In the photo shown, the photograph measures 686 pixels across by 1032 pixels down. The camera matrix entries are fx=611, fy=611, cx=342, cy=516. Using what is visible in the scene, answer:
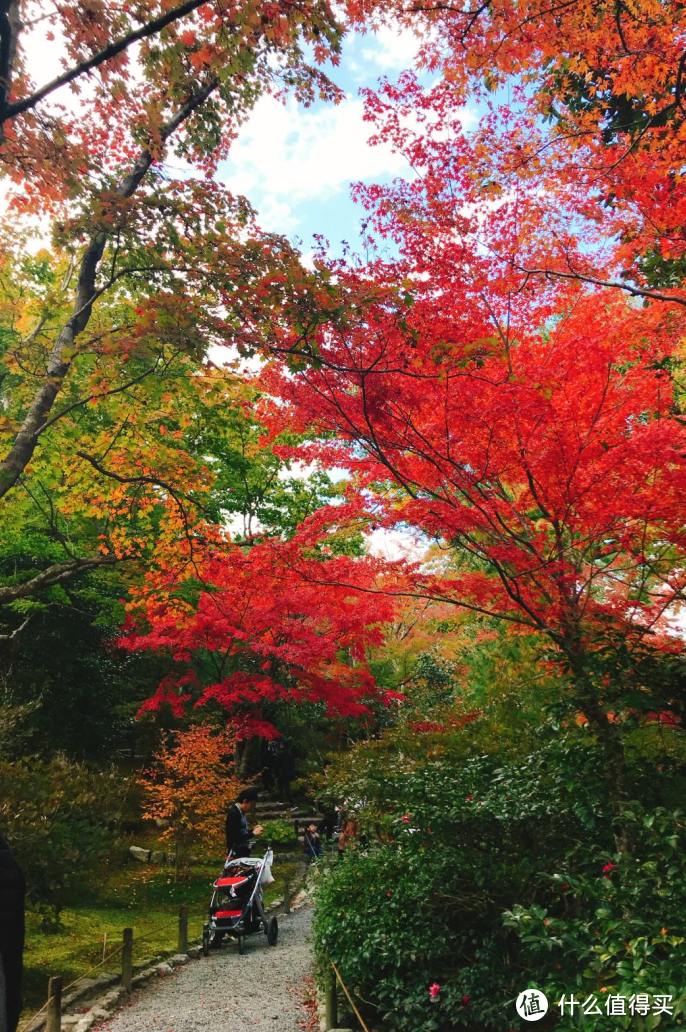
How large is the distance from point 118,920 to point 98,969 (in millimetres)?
2510

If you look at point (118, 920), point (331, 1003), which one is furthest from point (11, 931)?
point (118, 920)

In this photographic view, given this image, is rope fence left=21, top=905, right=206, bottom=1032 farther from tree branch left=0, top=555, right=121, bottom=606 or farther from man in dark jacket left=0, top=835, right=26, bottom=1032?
man in dark jacket left=0, top=835, right=26, bottom=1032

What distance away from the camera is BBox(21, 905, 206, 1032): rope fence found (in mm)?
4574

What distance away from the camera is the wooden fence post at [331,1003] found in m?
5.04

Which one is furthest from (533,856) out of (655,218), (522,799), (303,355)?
(655,218)

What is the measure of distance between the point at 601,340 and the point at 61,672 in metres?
12.0

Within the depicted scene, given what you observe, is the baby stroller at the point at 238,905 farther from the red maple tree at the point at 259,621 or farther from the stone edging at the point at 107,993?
the red maple tree at the point at 259,621

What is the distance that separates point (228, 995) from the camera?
19.5ft

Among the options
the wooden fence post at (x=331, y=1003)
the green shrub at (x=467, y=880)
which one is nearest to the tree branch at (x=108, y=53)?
the green shrub at (x=467, y=880)

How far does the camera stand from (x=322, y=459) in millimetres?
7617

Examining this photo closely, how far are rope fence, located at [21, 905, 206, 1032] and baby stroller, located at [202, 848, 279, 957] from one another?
335 millimetres

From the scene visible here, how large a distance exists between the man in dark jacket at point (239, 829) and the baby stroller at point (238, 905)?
45 cm

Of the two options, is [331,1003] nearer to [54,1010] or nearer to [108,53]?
[54,1010]

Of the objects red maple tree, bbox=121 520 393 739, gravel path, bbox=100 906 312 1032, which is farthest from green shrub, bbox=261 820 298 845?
gravel path, bbox=100 906 312 1032
